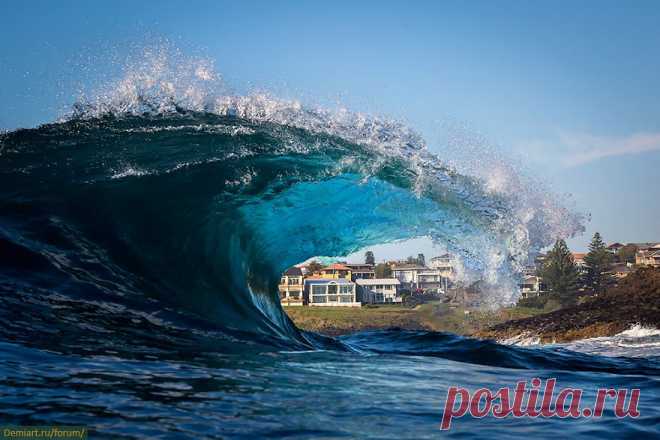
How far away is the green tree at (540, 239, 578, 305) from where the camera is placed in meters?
69.8

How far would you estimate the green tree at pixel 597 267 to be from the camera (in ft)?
240

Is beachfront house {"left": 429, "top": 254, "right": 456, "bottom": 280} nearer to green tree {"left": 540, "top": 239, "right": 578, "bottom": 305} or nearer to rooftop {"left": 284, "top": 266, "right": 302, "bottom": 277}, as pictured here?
green tree {"left": 540, "top": 239, "right": 578, "bottom": 305}

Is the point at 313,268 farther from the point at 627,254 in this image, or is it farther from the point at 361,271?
the point at 627,254

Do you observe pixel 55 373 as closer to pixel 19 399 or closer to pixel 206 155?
pixel 19 399

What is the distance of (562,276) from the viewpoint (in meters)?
70.6

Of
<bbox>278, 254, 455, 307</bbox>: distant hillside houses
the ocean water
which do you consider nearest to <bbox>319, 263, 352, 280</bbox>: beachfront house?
<bbox>278, 254, 455, 307</bbox>: distant hillside houses

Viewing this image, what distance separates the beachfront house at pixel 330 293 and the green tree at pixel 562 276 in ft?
79.6

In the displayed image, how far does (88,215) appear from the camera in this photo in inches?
296

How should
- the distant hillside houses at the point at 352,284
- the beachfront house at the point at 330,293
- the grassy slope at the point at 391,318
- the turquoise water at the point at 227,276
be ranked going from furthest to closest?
the distant hillside houses at the point at 352,284, the beachfront house at the point at 330,293, the grassy slope at the point at 391,318, the turquoise water at the point at 227,276

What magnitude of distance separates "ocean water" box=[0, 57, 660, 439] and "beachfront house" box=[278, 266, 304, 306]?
69.0 metres

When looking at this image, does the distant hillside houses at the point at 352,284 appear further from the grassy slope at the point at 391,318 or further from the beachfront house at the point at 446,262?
the beachfront house at the point at 446,262

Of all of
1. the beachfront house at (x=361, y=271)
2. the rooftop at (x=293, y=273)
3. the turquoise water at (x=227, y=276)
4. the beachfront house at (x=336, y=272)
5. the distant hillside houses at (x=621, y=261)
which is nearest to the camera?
the turquoise water at (x=227, y=276)

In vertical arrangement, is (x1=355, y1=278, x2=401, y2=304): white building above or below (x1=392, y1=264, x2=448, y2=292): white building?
below

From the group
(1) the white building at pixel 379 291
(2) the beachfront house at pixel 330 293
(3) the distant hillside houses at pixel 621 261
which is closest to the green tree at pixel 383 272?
(1) the white building at pixel 379 291
